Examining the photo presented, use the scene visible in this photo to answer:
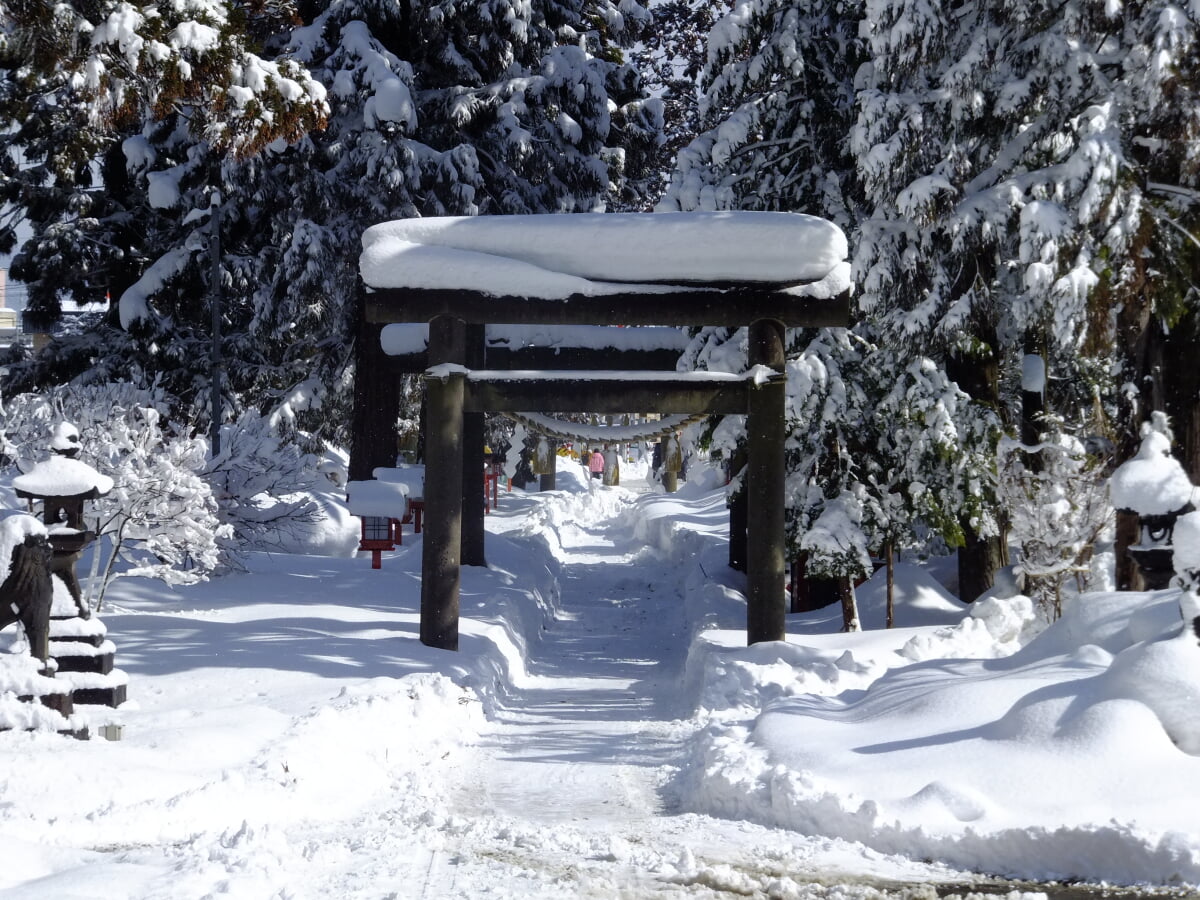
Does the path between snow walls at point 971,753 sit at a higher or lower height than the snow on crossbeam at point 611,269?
lower

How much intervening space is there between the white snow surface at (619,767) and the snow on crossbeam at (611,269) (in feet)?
10.3

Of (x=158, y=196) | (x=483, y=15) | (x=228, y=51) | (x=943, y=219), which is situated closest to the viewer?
(x=228, y=51)

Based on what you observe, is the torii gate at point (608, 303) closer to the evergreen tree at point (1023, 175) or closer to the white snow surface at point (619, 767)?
the white snow surface at point (619, 767)

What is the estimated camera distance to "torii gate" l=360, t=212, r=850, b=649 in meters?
10.8

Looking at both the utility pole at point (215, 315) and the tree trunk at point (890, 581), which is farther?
the utility pole at point (215, 315)

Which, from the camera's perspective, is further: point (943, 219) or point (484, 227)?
point (943, 219)

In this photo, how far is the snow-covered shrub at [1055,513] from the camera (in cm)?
1230

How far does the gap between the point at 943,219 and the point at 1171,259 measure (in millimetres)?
2257

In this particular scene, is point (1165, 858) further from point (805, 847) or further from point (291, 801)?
point (291, 801)

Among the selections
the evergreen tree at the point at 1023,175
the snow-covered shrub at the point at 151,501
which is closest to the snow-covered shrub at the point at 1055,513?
the evergreen tree at the point at 1023,175

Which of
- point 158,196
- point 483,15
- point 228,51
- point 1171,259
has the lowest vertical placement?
point 1171,259

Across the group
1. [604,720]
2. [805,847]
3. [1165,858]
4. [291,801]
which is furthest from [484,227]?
[1165,858]

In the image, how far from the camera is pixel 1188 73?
10.9 metres

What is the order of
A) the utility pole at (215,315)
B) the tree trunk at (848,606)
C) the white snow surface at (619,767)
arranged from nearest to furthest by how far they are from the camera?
the white snow surface at (619,767), the tree trunk at (848,606), the utility pole at (215,315)
